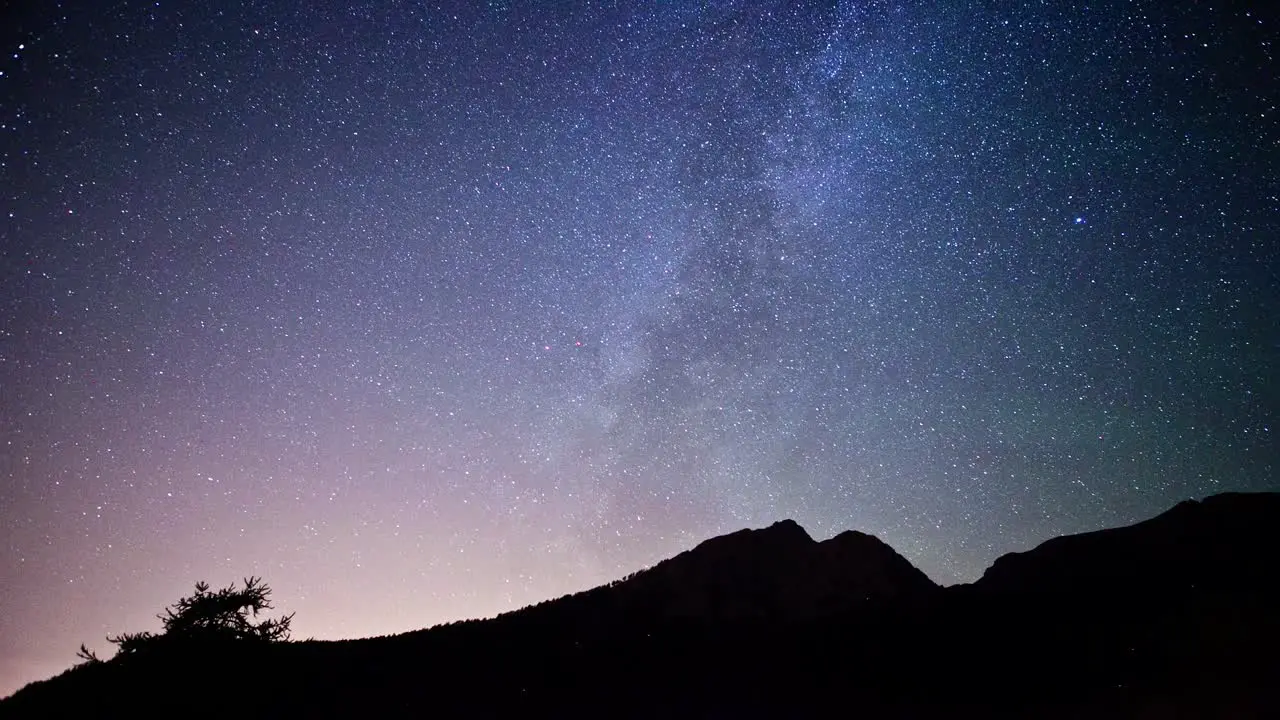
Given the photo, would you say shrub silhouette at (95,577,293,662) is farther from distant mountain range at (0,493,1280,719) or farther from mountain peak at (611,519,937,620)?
mountain peak at (611,519,937,620)

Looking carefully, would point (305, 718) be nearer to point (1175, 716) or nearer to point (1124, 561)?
point (1175, 716)

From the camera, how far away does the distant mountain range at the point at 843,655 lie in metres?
16.3

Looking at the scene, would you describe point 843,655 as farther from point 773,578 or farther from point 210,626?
point 210,626

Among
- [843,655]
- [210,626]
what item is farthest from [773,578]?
[210,626]

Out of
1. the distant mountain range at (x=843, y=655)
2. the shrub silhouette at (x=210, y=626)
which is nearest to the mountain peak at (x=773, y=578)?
the distant mountain range at (x=843, y=655)

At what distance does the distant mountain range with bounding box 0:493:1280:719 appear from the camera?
16.3 meters

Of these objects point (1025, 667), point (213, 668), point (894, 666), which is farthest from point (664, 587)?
point (213, 668)

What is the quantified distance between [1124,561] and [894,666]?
1228 cm

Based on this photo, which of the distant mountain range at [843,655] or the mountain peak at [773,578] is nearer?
the distant mountain range at [843,655]

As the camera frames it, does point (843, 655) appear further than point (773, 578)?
No

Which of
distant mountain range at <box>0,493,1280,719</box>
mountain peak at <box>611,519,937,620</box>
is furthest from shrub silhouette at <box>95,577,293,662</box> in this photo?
mountain peak at <box>611,519,937,620</box>

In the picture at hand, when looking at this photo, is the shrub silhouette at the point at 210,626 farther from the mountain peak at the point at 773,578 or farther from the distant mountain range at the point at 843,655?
the mountain peak at the point at 773,578

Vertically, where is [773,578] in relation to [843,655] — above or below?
above

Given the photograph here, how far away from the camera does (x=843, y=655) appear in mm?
19719
